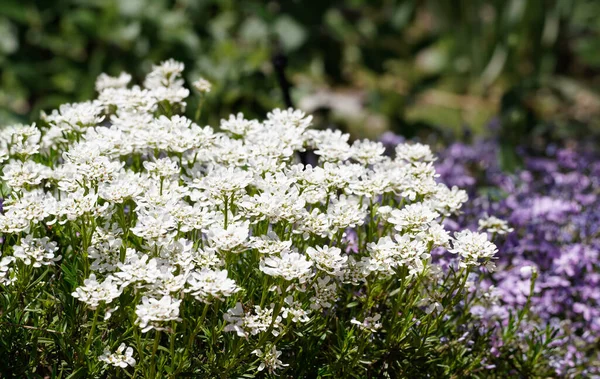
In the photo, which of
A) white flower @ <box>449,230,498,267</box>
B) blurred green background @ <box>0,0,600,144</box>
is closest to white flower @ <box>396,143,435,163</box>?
white flower @ <box>449,230,498,267</box>

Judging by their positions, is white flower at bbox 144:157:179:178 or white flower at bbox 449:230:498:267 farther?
white flower at bbox 144:157:179:178

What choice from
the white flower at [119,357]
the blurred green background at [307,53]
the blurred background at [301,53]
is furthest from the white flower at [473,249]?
the blurred green background at [307,53]

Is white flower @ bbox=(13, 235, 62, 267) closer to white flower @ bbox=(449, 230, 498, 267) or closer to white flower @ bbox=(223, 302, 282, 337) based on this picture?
white flower @ bbox=(223, 302, 282, 337)

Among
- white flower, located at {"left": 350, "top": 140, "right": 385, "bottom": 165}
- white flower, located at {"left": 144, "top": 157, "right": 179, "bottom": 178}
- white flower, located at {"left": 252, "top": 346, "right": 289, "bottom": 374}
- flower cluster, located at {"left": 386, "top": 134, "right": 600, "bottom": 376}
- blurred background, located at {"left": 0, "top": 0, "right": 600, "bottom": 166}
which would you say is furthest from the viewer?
blurred background, located at {"left": 0, "top": 0, "right": 600, "bottom": 166}

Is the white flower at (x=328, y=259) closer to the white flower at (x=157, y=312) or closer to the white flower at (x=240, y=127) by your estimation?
the white flower at (x=157, y=312)

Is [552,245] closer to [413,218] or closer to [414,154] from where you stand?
[414,154]

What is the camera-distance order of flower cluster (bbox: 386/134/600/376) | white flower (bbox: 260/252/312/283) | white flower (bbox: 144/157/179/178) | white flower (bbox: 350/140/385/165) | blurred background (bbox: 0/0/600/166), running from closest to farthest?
white flower (bbox: 260/252/312/283)
white flower (bbox: 144/157/179/178)
white flower (bbox: 350/140/385/165)
flower cluster (bbox: 386/134/600/376)
blurred background (bbox: 0/0/600/166)

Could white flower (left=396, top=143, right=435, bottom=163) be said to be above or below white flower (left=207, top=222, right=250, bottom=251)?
above

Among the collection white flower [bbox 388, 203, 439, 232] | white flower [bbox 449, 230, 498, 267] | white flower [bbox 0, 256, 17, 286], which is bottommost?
white flower [bbox 0, 256, 17, 286]

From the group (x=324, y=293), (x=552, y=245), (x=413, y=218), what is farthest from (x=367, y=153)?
(x=552, y=245)
